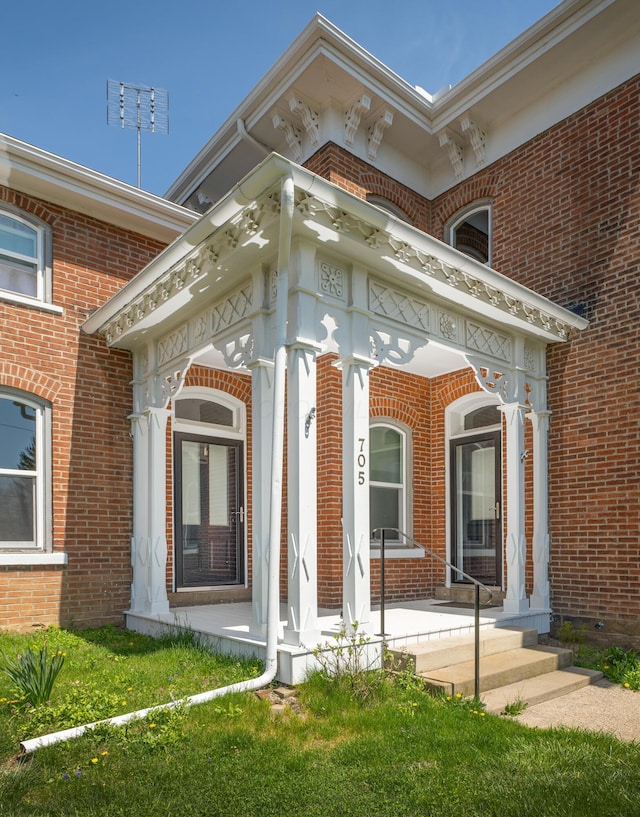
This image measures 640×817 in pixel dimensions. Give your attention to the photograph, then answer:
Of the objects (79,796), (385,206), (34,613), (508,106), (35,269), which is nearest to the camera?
(79,796)

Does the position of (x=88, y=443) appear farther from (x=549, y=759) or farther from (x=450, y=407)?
(x=549, y=759)

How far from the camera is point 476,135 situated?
9.60 metres

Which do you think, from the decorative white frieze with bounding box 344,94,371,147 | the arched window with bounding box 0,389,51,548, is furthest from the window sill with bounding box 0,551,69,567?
the decorative white frieze with bounding box 344,94,371,147

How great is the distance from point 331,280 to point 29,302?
13.0ft

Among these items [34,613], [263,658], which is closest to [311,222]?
[263,658]

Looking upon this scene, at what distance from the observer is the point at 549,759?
4.01m

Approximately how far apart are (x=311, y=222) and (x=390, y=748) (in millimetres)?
3881

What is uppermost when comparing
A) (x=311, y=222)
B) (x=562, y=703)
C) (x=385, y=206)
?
(x=385, y=206)

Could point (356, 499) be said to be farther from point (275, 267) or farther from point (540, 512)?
point (540, 512)

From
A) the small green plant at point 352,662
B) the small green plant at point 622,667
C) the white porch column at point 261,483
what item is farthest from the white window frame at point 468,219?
the small green plant at point 352,662

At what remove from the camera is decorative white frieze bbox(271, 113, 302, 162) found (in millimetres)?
9500

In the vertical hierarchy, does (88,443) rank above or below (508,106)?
below

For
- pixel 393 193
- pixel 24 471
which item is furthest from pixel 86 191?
pixel 393 193

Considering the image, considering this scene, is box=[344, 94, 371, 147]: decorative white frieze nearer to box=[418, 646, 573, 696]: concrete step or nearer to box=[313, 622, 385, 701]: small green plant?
box=[313, 622, 385, 701]: small green plant
